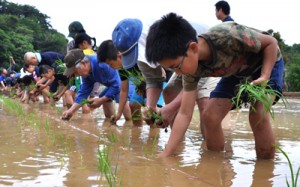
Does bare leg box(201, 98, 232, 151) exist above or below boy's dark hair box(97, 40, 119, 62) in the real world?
below

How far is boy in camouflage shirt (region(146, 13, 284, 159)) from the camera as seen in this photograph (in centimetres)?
200

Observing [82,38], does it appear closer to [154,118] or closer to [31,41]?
[154,118]

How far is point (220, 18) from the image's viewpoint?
4.26 m

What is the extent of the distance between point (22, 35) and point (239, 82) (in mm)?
43869

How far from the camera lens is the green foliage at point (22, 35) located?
36.7 m

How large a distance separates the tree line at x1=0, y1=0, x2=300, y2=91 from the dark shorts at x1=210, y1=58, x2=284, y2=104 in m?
11.6

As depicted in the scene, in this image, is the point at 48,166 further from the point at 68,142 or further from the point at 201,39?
the point at 201,39

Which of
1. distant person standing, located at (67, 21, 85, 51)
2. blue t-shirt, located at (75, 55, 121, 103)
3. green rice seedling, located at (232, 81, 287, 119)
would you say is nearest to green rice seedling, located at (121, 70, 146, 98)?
blue t-shirt, located at (75, 55, 121, 103)

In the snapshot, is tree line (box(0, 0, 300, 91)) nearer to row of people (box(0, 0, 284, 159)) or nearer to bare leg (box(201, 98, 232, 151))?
row of people (box(0, 0, 284, 159))

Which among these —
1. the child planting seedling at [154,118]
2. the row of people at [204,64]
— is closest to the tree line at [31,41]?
the row of people at [204,64]

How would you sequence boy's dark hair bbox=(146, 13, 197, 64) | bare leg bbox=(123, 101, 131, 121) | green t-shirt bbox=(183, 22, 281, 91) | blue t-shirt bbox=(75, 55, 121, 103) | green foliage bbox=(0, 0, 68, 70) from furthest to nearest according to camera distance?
green foliage bbox=(0, 0, 68, 70), bare leg bbox=(123, 101, 131, 121), blue t-shirt bbox=(75, 55, 121, 103), green t-shirt bbox=(183, 22, 281, 91), boy's dark hair bbox=(146, 13, 197, 64)

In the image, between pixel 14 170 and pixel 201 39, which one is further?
pixel 201 39

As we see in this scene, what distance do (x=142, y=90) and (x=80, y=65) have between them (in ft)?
3.75

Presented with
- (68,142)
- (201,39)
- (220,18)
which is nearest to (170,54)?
(201,39)
